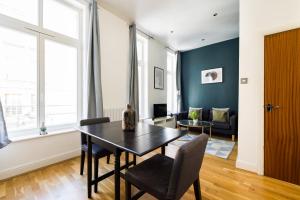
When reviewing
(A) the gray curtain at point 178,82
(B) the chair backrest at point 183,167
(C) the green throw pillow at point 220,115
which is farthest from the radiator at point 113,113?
(A) the gray curtain at point 178,82

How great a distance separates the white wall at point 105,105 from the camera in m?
1.98

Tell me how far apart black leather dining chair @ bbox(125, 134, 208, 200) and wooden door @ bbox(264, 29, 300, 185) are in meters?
1.44

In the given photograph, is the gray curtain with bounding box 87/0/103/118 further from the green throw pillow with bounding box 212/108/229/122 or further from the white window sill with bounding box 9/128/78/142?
the green throw pillow with bounding box 212/108/229/122

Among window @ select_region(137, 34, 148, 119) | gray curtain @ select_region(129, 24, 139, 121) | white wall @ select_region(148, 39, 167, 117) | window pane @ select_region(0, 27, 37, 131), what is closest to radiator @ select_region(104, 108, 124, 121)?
gray curtain @ select_region(129, 24, 139, 121)

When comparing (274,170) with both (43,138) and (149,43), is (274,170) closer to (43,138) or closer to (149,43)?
(43,138)

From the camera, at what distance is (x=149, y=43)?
438 cm

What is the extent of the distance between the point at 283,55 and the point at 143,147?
7.20ft

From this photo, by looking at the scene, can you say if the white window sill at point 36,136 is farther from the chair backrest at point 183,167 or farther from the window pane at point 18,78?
the chair backrest at point 183,167

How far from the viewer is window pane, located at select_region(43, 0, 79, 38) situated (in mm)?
2442

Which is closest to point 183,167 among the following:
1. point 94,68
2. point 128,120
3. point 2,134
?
point 128,120

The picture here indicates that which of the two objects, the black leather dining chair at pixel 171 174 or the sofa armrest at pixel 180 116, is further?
the sofa armrest at pixel 180 116

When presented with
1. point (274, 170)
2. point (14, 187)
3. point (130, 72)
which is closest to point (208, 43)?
point (130, 72)

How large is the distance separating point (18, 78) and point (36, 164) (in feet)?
4.25

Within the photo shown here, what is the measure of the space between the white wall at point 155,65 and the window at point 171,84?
0.56 m
